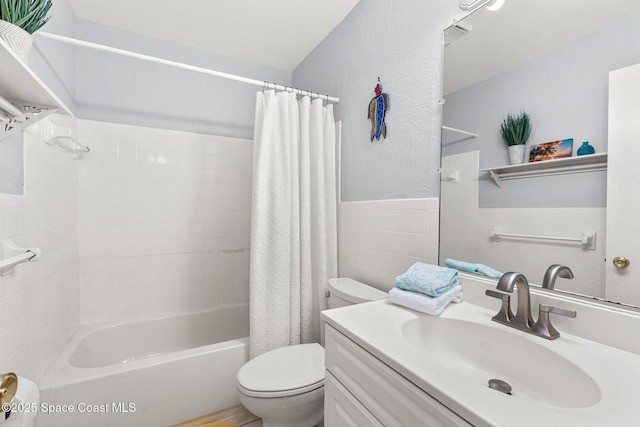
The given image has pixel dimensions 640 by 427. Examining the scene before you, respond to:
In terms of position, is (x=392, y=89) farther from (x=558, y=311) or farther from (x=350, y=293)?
(x=558, y=311)

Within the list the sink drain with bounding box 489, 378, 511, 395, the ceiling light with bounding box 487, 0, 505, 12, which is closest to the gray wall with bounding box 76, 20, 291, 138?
the ceiling light with bounding box 487, 0, 505, 12

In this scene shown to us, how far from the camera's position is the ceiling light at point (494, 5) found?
103cm

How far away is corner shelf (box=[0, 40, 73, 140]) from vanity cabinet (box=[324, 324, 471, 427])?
108cm

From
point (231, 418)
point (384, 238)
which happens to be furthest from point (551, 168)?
point (231, 418)

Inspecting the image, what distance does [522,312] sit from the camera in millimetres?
833

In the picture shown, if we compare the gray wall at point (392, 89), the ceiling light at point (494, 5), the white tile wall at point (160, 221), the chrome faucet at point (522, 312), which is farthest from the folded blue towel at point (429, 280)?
the white tile wall at point (160, 221)

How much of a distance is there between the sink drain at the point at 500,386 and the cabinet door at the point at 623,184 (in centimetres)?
36

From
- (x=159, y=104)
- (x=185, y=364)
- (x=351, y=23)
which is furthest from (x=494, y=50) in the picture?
(x=159, y=104)

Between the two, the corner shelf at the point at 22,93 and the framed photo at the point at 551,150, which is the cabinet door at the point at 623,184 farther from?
the corner shelf at the point at 22,93

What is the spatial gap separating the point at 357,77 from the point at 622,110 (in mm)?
1270

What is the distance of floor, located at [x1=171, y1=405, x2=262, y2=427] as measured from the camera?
1466 millimetres

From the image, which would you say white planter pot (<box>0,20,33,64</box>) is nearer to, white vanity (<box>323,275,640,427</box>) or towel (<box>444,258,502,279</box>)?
white vanity (<box>323,275,640,427</box>)

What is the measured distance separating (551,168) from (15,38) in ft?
5.07

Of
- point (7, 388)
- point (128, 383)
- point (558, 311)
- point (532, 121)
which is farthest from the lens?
point (128, 383)
